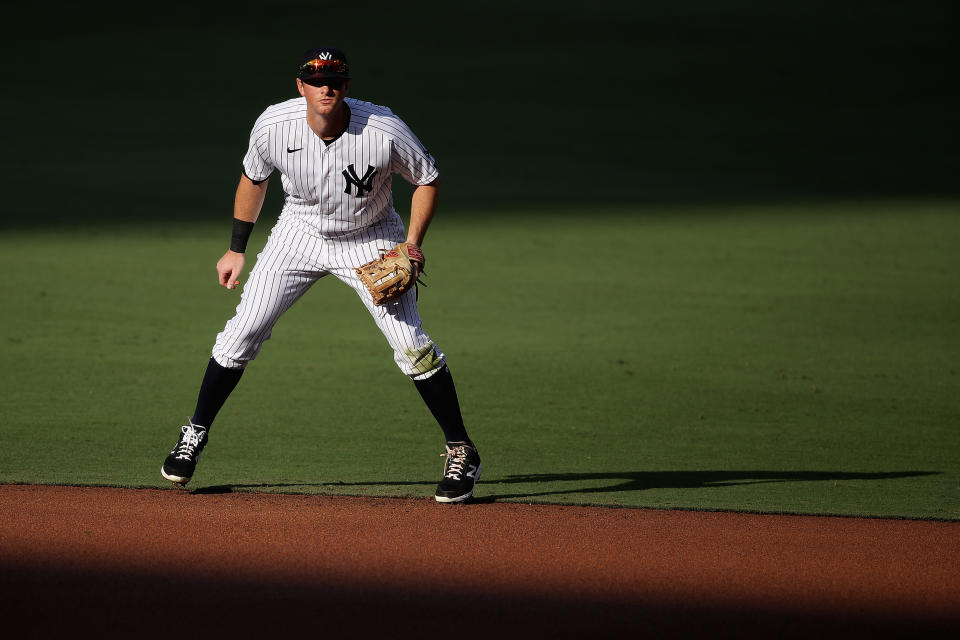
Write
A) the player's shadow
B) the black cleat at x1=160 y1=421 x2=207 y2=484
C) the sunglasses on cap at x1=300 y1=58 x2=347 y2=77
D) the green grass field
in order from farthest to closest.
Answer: the green grass field, the player's shadow, the black cleat at x1=160 y1=421 x2=207 y2=484, the sunglasses on cap at x1=300 y1=58 x2=347 y2=77

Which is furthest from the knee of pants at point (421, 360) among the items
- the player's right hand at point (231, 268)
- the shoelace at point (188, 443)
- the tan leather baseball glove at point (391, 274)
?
the shoelace at point (188, 443)

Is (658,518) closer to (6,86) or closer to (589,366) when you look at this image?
(589,366)

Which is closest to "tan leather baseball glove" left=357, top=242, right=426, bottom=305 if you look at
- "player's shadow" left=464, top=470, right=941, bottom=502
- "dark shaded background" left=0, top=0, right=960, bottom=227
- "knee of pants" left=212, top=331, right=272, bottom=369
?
"knee of pants" left=212, top=331, right=272, bottom=369

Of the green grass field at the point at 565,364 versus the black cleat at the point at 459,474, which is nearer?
the black cleat at the point at 459,474

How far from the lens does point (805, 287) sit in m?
11.5

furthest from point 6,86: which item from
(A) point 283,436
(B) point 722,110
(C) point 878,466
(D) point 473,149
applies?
(C) point 878,466

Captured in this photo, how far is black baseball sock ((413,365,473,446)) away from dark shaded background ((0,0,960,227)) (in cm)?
918

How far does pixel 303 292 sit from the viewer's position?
522cm

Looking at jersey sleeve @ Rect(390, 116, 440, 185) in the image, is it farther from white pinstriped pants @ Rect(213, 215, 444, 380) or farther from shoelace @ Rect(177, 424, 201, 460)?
shoelace @ Rect(177, 424, 201, 460)

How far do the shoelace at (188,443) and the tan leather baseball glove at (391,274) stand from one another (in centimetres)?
94

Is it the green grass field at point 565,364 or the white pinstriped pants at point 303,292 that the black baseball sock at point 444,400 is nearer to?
the white pinstriped pants at point 303,292

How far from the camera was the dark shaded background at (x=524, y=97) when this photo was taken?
625 inches

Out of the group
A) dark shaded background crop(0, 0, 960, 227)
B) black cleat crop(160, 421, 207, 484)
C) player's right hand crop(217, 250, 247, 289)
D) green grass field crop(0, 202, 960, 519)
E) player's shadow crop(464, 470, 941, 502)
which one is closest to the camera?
black cleat crop(160, 421, 207, 484)

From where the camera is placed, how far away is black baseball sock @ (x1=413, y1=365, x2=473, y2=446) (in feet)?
17.1
